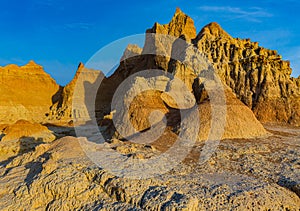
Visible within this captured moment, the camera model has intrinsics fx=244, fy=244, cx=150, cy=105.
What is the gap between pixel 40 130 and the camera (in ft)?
65.7

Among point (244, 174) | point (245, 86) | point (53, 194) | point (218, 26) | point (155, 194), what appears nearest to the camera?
point (155, 194)

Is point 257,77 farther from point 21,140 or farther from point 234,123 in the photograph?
point 21,140

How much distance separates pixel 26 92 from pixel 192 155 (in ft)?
126

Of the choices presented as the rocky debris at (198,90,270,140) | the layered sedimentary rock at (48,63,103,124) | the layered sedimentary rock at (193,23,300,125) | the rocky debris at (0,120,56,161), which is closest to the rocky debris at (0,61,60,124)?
the layered sedimentary rock at (48,63,103,124)

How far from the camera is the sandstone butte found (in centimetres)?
493

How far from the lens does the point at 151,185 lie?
17.1 ft

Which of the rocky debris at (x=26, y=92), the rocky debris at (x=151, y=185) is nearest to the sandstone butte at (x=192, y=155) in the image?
the rocky debris at (x=151, y=185)

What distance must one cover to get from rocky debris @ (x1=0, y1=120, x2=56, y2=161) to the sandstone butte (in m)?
0.07

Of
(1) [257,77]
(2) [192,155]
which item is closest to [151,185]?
(2) [192,155]

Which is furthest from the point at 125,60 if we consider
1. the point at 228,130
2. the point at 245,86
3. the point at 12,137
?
the point at 228,130

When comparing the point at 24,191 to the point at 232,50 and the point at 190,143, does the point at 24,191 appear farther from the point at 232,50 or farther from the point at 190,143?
the point at 232,50

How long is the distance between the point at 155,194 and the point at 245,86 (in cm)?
1965

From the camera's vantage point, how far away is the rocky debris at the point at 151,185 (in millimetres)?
4707

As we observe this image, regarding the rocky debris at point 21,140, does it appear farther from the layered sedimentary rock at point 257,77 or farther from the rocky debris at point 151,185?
the layered sedimentary rock at point 257,77
